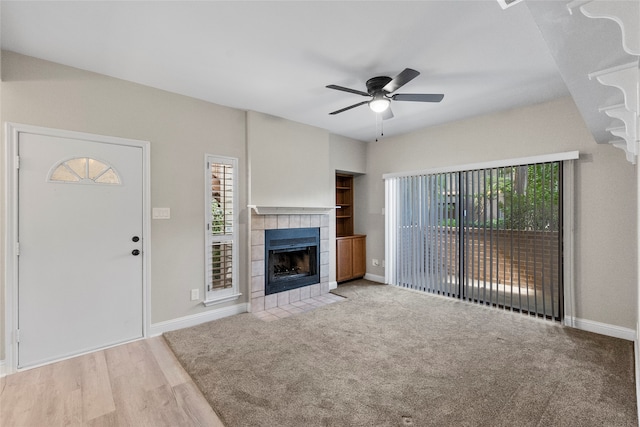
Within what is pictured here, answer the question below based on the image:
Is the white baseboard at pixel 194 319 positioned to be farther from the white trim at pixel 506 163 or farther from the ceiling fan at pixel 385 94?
the white trim at pixel 506 163

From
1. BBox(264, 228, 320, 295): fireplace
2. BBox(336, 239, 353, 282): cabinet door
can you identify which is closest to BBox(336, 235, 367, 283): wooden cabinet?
BBox(336, 239, 353, 282): cabinet door

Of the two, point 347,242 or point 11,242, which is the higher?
point 11,242

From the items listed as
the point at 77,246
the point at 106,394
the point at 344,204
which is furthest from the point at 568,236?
the point at 77,246

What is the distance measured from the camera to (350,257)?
17.6ft

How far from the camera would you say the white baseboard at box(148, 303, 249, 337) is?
3172 mm

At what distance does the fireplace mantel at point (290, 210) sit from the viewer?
12.8ft

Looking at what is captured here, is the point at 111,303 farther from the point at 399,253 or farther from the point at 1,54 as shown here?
the point at 399,253

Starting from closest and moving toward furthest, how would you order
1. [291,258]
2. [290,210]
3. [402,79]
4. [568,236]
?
[402,79] < [568,236] < [290,210] < [291,258]

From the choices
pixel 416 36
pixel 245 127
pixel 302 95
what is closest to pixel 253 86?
pixel 302 95

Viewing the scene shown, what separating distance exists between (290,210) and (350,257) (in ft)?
5.67

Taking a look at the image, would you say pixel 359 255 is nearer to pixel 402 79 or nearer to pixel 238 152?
pixel 238 152

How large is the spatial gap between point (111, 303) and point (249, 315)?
4.87ft

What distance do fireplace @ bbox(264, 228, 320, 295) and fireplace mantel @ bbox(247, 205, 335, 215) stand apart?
0.83 ft

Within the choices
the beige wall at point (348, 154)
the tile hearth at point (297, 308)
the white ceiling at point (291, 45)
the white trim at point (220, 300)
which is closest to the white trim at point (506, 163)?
the white ceiling at point (291, 45)
